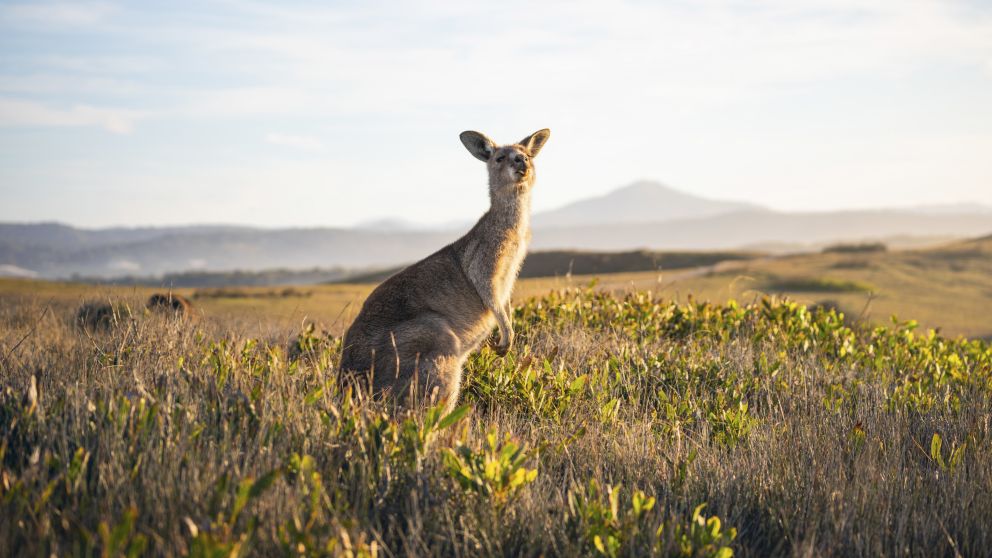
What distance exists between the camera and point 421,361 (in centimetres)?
551

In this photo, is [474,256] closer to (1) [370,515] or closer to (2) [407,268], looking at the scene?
(2) [407,268]

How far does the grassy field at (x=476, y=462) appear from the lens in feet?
11.5

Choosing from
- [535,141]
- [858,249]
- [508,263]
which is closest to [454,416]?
[508,263]

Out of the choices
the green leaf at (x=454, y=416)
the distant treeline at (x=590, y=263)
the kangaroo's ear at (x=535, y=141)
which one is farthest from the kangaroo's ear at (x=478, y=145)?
the distant treeline at (x=590, y=263)

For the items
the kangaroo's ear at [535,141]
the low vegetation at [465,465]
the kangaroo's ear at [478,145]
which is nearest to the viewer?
→ the low vegetation at [465,465]

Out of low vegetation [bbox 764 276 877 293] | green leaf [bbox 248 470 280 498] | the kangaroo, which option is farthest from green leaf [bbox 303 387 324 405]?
low vegetation [bbox 764 276 877 293]

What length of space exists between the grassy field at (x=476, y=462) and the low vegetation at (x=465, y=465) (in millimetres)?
20

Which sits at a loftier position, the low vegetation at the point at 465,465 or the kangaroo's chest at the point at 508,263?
the kangaroo's chest at the point at 508,263

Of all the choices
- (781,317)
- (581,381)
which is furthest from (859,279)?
(581,381)

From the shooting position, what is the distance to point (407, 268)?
21.3ft

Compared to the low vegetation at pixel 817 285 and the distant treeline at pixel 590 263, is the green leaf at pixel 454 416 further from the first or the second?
the distant treeline at pixel 590 263

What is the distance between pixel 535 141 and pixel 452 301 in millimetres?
2284

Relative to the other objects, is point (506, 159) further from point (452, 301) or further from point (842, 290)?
point (842, 290)

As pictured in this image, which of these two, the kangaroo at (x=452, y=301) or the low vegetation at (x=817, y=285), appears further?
the low vegetation at (x=817, y=285)
